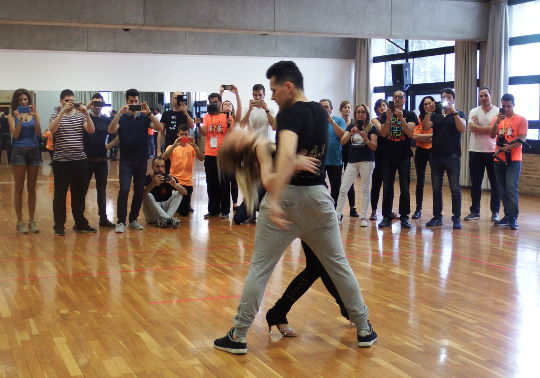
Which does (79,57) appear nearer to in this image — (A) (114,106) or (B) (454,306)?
(A) (114,106)

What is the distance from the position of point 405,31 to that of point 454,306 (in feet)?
28.1

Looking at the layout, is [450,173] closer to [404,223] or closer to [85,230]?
[404,223]

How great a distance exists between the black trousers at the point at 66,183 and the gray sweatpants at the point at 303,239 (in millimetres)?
4399

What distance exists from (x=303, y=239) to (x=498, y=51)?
10.1 meters

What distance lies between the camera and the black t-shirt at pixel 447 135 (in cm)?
809

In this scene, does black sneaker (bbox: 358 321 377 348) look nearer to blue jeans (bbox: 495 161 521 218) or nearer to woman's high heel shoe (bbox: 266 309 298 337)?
woman's high heel shoe (bbox: 266 309 298 337)

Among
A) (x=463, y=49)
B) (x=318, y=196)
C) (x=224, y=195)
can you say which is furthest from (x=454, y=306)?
(x=463, y=49)

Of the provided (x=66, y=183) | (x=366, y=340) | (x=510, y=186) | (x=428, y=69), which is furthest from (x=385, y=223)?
(x=428, y=69)

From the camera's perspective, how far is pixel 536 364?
3.59m

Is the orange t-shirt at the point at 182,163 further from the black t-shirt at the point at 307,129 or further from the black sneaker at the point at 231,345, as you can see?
the black t-shirt at the point at 307,129

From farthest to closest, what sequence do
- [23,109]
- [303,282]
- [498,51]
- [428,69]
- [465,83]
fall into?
[428,69]
[465,83]
[498,51]
[23,109]
[303,282]

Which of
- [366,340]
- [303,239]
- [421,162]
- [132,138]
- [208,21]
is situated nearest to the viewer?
[303,239]

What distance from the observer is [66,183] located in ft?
25.0

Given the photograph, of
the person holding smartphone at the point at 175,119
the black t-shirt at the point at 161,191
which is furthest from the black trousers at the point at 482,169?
the black t-shirt at the point at 161,191
